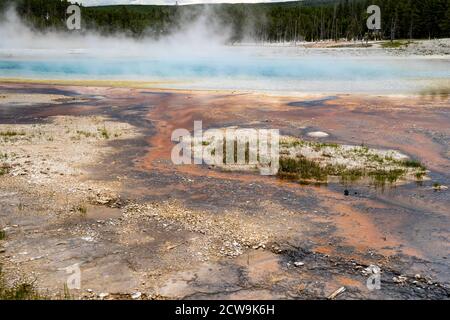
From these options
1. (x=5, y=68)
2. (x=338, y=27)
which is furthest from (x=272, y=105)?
(x=338, y=27)

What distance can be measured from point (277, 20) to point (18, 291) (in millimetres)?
111178

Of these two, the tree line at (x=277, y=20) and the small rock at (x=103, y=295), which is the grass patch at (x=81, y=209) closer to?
the small rock at (x=103, y=295)

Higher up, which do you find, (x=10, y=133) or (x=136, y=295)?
→ (x=10, y=133)

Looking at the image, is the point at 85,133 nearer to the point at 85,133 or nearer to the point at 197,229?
the point at 85,133

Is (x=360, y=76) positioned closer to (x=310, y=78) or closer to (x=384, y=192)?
(x=310, y=78)

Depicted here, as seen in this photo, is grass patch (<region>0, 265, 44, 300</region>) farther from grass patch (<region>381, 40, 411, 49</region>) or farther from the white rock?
grass patch (<region>381, 40, 411, 49</region>)

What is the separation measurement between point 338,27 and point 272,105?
76.7 meters

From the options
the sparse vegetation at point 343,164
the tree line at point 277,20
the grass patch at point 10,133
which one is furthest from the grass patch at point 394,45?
the grass patch at point 10,133

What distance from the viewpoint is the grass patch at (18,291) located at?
275 inches

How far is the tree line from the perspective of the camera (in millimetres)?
81438

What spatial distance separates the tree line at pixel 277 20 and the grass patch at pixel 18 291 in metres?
83.1

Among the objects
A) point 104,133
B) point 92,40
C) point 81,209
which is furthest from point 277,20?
point 81,209

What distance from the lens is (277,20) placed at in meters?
112

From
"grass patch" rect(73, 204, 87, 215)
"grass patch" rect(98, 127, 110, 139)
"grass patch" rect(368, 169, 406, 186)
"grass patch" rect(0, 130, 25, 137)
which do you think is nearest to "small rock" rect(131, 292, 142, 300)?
"grass patch" rect(73, 204, 87, 215)
